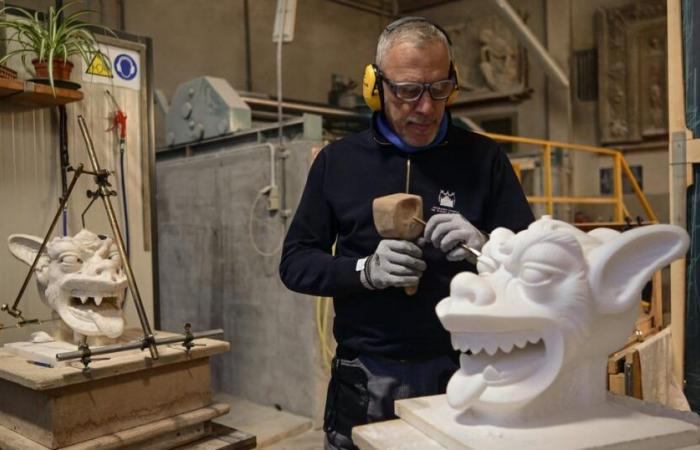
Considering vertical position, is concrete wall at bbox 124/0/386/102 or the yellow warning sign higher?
concrete wall at bbox 124/0/386/102

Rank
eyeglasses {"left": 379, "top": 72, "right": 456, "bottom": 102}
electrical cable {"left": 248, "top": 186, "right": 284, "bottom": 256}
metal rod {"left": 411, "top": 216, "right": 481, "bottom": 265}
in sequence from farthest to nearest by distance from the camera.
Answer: electrical cable {"left": 248, "top": 186, "right": 284, "bottom": 256} → eyeglasses {"left": 379, "top": 72, "right": 456, "bottom": 102} → metal rod {"left": 411, "top": 216, "right": 481, "bottom": 265}

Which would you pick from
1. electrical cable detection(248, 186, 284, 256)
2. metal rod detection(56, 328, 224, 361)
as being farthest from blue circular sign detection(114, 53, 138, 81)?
metal rod detection(56, 328, 224, 361)

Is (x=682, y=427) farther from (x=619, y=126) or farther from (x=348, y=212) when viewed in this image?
(x=619, y=126)

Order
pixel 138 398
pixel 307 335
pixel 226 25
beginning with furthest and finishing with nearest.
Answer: pixel 226 25
pixel 307 335
pixel 138 398

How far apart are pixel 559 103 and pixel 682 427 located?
23.6 ft

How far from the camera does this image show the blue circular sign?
10.5 feet

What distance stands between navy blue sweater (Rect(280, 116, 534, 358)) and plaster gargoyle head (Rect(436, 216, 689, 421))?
1.35ft

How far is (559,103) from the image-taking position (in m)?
7.91

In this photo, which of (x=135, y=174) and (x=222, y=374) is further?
(x=222, y=374)

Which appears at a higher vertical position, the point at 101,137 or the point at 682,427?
the point at 101,137

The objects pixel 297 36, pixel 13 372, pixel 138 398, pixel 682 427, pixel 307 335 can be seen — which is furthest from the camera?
pixel 297 36

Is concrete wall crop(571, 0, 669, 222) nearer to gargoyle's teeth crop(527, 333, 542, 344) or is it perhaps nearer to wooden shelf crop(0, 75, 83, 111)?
wooden shelf crop(0, 75, 83, 111)

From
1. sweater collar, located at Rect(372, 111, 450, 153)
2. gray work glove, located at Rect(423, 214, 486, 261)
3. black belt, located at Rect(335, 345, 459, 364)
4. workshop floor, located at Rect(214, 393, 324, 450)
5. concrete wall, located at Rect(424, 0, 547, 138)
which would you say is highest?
concrete wall, located at Rect(424, 0, 547, 138)

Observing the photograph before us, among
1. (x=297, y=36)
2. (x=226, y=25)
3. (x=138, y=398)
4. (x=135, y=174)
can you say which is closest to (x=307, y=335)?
(x=135, y=174)
